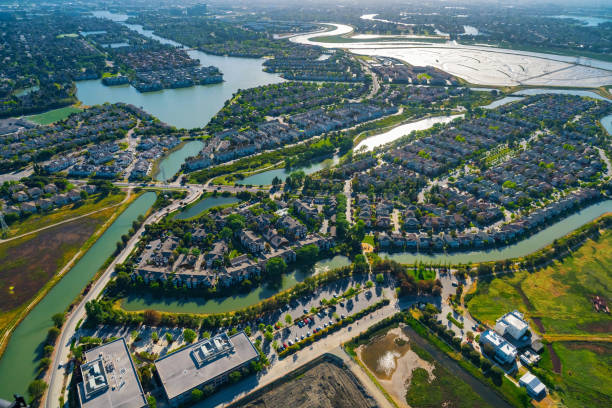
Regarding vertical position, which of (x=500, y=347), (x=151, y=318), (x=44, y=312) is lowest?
(x=44, y=312)

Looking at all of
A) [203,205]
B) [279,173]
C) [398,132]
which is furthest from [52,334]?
[398,132]

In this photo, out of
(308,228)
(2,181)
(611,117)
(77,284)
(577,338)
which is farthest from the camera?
(611,117)

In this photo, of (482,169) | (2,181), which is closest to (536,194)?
(482,169)

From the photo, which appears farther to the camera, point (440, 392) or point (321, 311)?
point (321, 311)

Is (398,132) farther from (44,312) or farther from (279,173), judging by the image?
(44,312)

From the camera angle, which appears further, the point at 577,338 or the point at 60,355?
the point at 577,338

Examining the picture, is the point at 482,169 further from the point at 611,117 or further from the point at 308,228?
the point at 611,117
